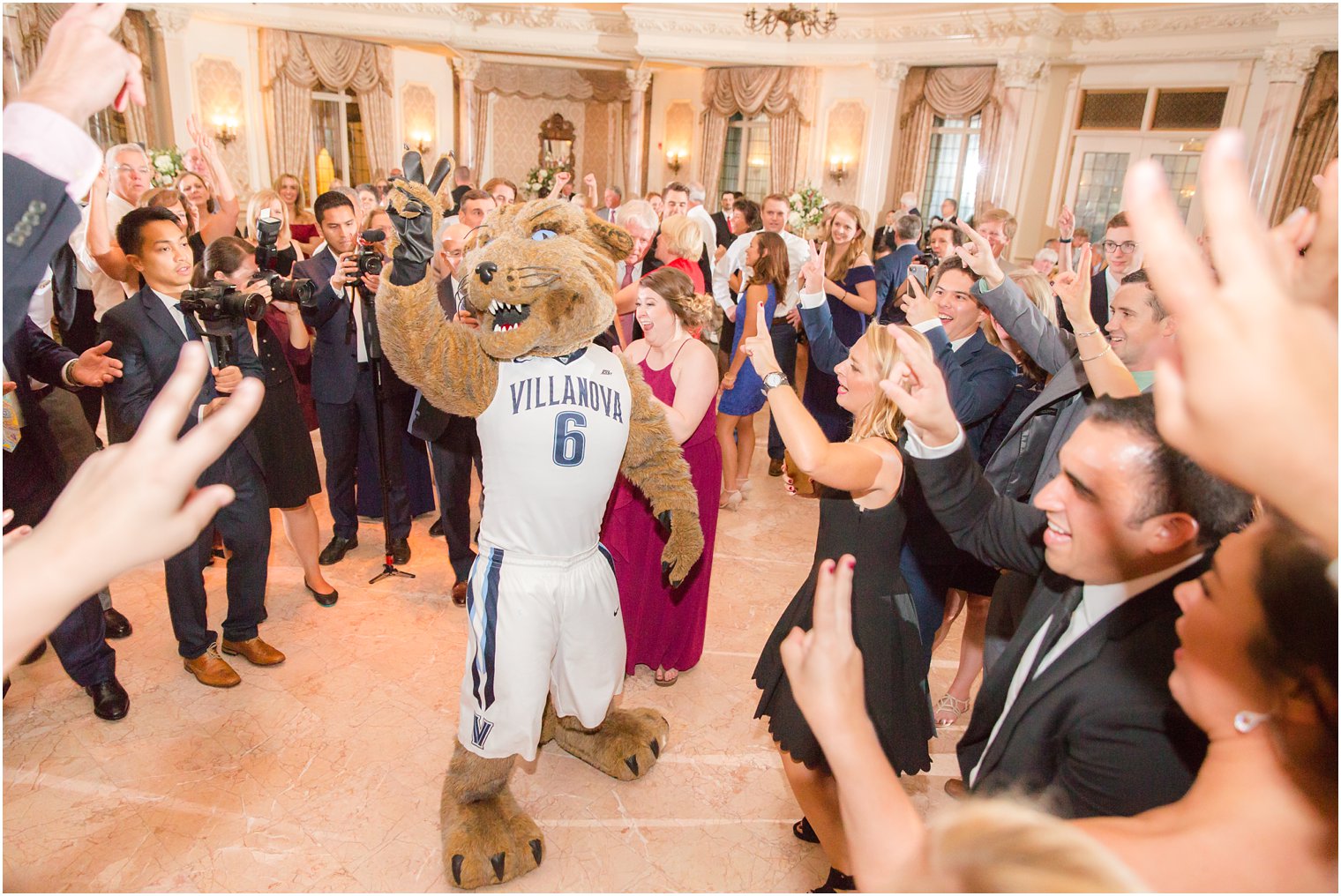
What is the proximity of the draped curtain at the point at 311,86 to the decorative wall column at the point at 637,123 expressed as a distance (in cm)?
386

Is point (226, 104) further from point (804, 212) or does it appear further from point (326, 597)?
point (326, 597)

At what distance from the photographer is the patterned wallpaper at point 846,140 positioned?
1179 centimetres

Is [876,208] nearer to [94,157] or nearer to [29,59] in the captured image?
[29,59]

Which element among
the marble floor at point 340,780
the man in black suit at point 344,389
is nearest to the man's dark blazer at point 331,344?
the man in black suit at point 344,389

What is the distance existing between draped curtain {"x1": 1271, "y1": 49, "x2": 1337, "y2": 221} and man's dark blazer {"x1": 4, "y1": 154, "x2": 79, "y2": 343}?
1091cm

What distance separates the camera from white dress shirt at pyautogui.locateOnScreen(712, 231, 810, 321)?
5336 mm

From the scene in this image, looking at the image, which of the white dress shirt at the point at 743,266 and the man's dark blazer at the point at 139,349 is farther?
the white dress shirt at the point at 743,266

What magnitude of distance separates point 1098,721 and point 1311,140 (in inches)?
420

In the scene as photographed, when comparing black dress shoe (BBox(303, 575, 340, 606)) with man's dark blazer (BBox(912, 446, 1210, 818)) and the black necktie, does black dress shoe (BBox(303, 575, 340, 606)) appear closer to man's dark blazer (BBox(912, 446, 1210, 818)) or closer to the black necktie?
man's dark blazer (BBox(912, 446, 1210, 818))

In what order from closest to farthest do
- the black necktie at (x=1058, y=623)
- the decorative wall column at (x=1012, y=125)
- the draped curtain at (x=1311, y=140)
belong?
the black necktie at (x=1058, y=623) < the draped curtain at (x=1311, y=140) < the decorative wall column at (x=1012, y=125)

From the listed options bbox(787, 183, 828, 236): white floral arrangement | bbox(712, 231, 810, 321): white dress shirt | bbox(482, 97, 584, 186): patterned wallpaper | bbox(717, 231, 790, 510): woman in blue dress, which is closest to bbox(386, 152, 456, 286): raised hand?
bbox(717, 231, 790, 510): woman in blue dress

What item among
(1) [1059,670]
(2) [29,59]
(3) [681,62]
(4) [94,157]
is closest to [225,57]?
→ (2) [29,59]

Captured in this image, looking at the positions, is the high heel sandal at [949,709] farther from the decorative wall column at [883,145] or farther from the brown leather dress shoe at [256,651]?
the decorative wall column at [883,145]

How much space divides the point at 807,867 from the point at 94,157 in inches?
90.9
